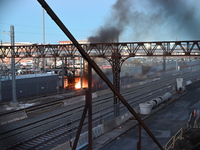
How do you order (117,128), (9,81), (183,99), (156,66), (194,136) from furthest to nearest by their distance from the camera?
(156,66), (183,99), (9,81), (117,128), (194,136)

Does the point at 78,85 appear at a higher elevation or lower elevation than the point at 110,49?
lower

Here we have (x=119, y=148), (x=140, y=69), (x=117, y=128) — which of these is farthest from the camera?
(x=140, y=69)

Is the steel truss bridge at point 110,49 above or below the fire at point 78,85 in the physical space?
above

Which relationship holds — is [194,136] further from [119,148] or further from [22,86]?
[22,86]

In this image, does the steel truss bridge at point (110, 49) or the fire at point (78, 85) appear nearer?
the steel truss bridge at point (110, 49)

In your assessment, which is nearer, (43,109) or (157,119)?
(157,119)

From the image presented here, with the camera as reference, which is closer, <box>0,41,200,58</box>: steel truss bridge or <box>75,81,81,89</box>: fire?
<box>0,41,200,58</box>: steel truss bridge

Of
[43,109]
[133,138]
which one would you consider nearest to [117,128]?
[133,138]

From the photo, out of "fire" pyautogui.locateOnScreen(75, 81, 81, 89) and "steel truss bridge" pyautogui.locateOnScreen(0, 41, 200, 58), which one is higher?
"steel truss bridge" pyautogui.locateOnScreen(0, 41, 200, 58)

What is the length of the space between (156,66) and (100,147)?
47846mm

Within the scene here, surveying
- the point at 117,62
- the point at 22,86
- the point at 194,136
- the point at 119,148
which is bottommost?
the point at 119,148

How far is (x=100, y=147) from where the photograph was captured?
43.9 ft

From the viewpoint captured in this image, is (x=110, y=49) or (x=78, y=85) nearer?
(x=110, y=49)

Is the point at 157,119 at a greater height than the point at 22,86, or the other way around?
the point at 22,86
